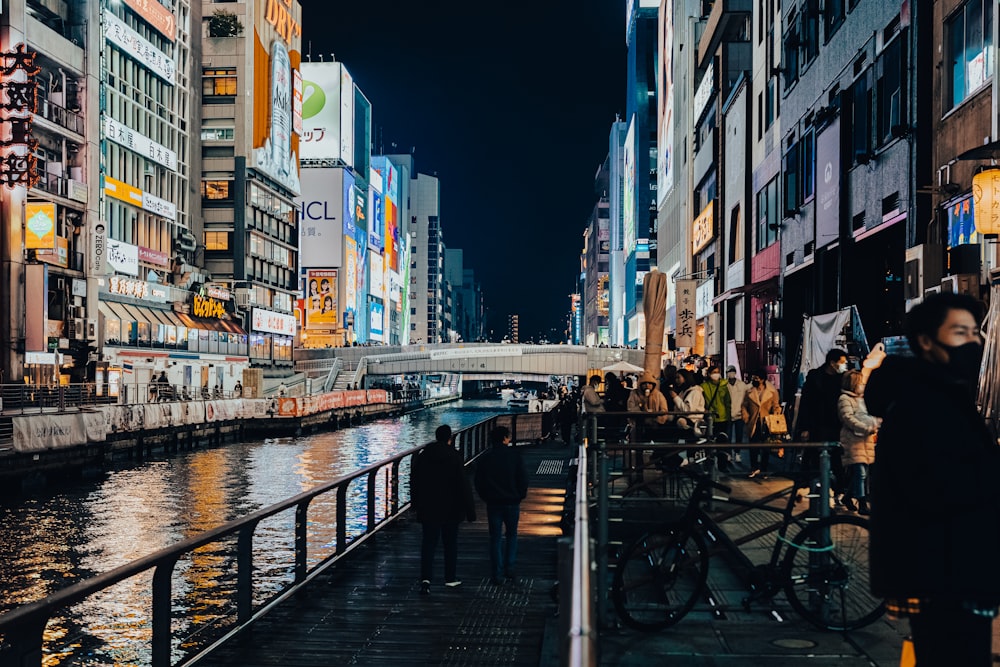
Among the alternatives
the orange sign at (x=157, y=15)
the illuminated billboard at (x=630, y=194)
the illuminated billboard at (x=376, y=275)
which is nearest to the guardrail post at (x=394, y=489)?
the orange sign at (x=157, y=15)

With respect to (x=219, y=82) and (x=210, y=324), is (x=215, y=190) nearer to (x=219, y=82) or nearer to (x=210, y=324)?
(x=219, y=82)

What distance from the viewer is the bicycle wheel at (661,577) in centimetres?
851

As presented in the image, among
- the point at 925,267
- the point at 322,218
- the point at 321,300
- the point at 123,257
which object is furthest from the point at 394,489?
the point at 322,218

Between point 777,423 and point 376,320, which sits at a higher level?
point 376,320

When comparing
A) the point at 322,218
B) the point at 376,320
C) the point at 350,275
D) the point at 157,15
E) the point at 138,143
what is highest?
the point at 157,15

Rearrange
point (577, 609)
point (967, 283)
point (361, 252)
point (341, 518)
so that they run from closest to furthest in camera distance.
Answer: point (577, 609)
point (341, 518)
point (967, 283)
point (361, 252)

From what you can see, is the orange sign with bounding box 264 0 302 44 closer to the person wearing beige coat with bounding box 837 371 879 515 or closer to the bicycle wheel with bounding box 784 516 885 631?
the person wearing beige coat with bounding box 837 371 879 515

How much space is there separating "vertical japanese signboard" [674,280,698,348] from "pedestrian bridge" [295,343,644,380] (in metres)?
38.5

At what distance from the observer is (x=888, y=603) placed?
14.5 ft

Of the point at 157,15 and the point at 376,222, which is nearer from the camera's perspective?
the point at 157,15

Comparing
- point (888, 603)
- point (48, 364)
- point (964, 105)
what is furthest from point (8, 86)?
point (888, 603)

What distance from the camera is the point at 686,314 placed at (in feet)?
213

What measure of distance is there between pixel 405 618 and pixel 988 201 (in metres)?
10.1

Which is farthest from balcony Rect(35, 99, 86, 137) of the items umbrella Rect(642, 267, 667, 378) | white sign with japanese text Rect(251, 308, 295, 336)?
white sign with japanese text Rect(251, 308, 295, 336)
